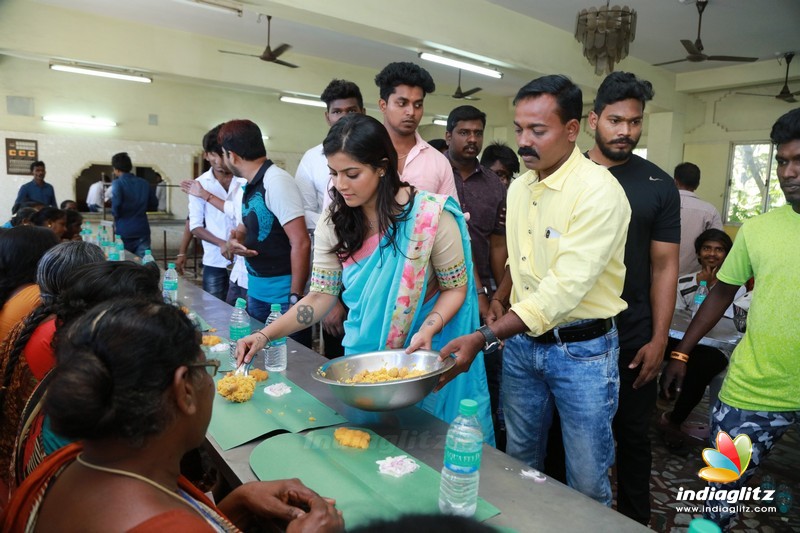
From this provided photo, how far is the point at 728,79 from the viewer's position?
29.9 ft

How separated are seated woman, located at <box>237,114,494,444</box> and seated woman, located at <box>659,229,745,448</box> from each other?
2103 millimetres

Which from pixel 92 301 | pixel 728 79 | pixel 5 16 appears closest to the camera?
pixel 92 301

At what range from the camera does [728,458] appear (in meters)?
1.80

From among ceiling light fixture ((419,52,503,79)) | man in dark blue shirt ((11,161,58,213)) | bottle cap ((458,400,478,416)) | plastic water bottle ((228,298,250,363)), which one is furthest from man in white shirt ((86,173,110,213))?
bottle cap ((458,400,478,416))

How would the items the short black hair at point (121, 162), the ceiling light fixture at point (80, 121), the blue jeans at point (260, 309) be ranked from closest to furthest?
the blue jeans at point (260, 309), the short black hair at point (121, 162), the ceiling light fixture at point (80, 121)

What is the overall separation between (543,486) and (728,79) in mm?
10098

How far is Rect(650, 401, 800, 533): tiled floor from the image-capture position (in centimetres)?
248

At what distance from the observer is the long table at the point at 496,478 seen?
116cm

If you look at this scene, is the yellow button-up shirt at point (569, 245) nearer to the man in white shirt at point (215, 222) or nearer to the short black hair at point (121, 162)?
the man in white shirt at point (215, 222)

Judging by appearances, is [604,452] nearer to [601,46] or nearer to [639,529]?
[639,529]

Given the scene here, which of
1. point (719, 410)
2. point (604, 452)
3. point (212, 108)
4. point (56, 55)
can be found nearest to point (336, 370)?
point (604, 452)

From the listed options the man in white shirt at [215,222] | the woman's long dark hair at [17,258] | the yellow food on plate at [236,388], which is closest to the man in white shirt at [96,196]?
the man in white shirt at [215,222]

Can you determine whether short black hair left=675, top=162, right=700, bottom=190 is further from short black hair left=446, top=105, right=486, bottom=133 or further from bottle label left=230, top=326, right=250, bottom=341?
bottle label left=230, top=326, right=250, bottom=341

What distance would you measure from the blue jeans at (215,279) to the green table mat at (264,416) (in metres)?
2.51
